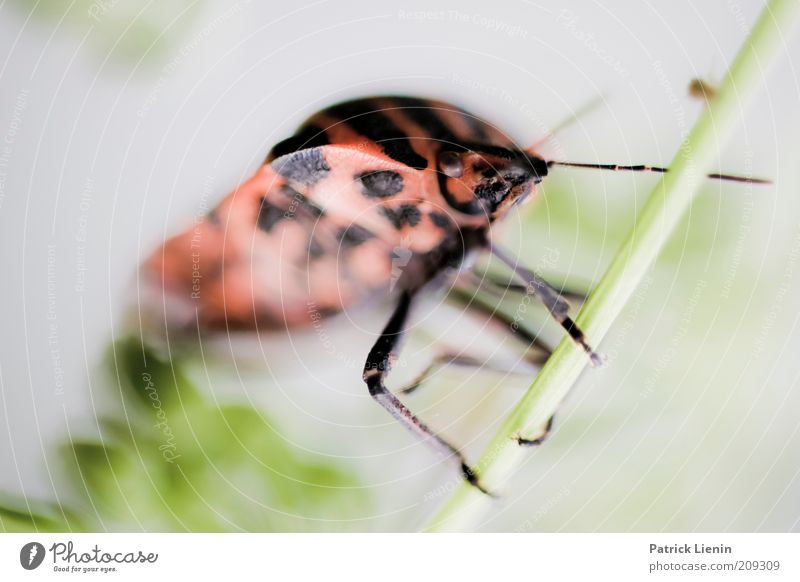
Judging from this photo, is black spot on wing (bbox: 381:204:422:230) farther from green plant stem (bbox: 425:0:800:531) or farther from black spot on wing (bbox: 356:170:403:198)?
green plant stem (bbox: 425:0:800:531)

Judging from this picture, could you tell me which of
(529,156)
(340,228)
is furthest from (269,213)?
(529,156)

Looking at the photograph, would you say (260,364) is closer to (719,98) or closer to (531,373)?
(531,373)

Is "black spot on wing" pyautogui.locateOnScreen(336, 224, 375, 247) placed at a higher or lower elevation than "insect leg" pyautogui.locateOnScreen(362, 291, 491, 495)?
higher

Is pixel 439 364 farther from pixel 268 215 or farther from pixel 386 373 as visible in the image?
pixel 268 215

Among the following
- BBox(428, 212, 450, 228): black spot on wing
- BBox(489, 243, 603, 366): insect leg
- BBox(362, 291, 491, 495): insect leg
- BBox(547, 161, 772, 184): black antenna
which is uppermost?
BBox(547, 161, 772, 184): black antenna

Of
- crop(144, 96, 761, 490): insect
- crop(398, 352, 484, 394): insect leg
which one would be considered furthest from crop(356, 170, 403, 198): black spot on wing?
crop(398, 352, 484, 394): insect leg

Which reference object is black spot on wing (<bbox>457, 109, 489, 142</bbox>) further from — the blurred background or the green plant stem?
the green plant stem

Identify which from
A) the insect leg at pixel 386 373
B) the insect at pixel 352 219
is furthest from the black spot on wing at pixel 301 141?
the insect leg at pixel 386 373

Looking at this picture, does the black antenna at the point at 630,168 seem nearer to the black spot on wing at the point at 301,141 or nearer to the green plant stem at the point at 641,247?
the green plant stem at the point at 641,247
